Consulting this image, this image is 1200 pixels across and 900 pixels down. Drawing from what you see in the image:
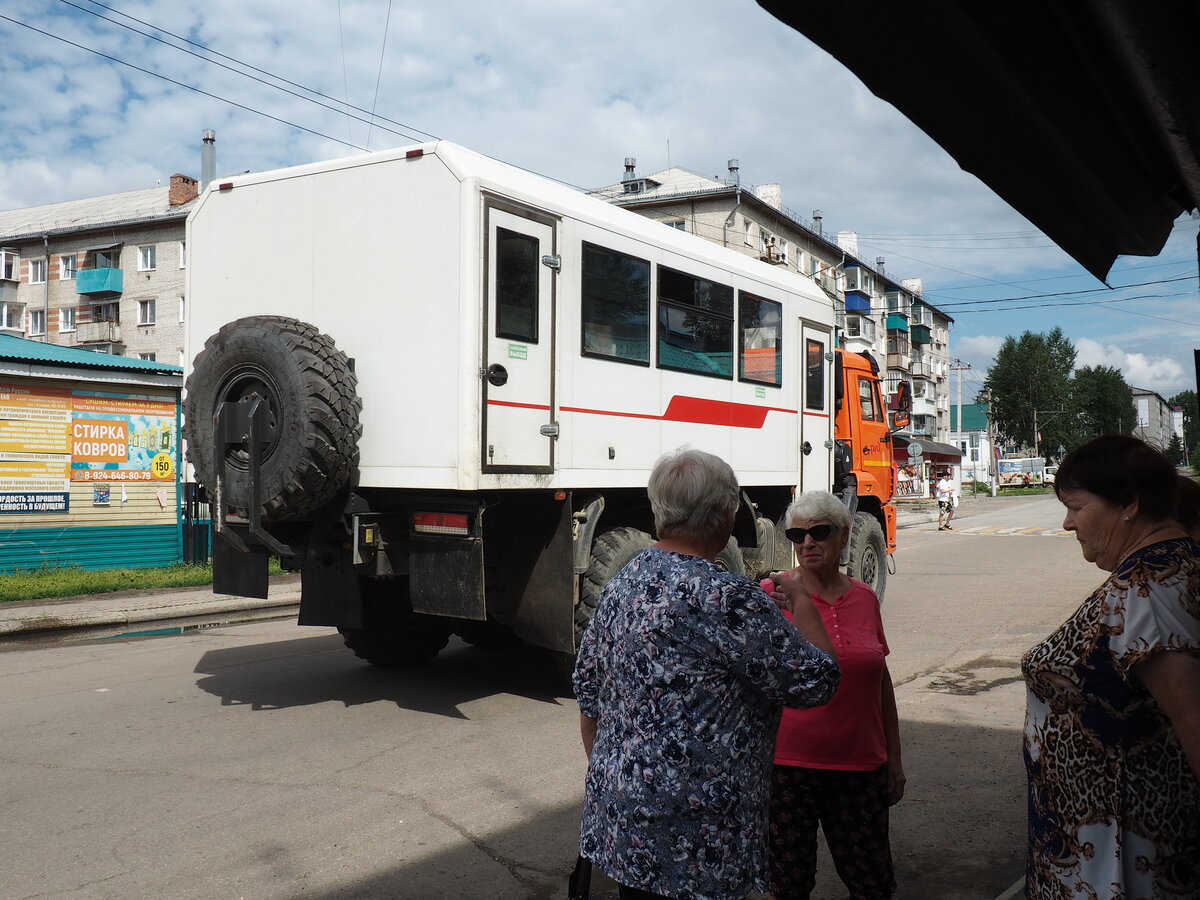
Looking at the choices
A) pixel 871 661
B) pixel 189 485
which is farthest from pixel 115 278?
pixel 871 661

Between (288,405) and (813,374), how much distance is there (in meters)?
5.80

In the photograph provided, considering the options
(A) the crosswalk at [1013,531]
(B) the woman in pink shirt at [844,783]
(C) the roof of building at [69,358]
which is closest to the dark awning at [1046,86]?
(B) the woman in pink shirt at [844,783]

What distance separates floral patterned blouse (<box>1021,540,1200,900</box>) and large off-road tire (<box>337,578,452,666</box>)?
588cm

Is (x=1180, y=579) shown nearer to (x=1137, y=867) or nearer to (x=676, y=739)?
(x=1137, y=867)

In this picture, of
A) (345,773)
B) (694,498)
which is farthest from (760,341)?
(694,498)

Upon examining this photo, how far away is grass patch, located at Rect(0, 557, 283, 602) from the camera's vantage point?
13.4 metres

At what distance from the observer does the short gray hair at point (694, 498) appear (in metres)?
2.63

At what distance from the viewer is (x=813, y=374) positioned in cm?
1035

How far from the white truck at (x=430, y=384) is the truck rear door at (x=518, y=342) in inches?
0.6

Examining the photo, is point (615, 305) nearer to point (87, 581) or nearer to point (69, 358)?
point (87, 581)

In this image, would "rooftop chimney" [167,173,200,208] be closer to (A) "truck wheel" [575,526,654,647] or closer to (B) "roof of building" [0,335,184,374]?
(B) "roof of building" [0,335,184,374]

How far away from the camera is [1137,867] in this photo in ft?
7.82

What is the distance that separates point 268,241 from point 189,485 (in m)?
2.29

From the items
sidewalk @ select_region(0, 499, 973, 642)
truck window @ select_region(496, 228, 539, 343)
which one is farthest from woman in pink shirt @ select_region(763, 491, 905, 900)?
sidewalk @ select_region(0, 499, 973, 642)
